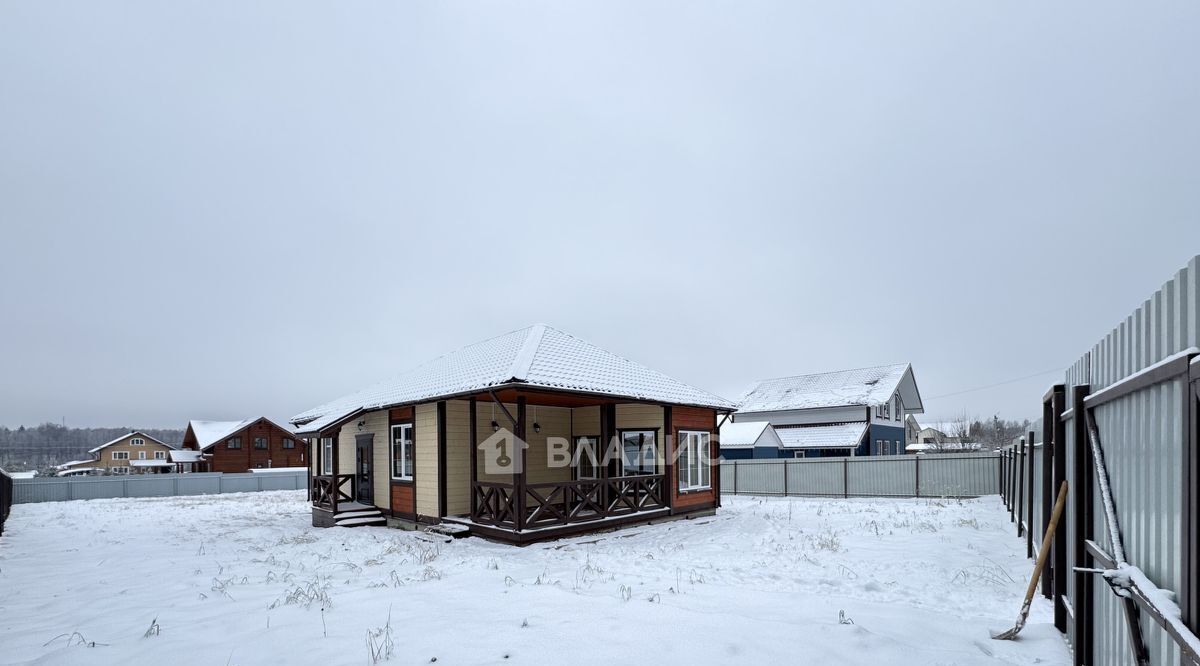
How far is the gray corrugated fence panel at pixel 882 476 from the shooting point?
19688 mm

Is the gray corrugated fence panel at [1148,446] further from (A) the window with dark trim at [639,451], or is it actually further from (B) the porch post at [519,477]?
(A) the window with dark trim at [639,451]

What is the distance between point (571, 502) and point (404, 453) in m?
4.41

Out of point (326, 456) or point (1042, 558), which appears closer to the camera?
point (1042, 558)

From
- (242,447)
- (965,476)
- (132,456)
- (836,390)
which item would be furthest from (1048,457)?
(132,456)

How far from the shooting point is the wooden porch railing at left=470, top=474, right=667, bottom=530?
37.3 ft

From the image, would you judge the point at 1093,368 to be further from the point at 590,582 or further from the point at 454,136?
the point at 454,136

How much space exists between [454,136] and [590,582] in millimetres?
26283

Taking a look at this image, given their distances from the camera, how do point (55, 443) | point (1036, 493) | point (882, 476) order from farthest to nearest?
point (55, 443), point (882, 476), point (1036, 493)

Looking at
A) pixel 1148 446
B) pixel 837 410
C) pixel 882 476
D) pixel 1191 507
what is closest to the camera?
pixel 1191 507

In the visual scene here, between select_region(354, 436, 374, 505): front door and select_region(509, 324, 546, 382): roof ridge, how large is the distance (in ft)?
17.5

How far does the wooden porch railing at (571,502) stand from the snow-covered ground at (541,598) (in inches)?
23.0

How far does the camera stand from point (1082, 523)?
4086 millimetres

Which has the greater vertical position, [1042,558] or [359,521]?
[1042,558]

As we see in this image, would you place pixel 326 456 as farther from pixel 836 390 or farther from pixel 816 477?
pixel 836 390
